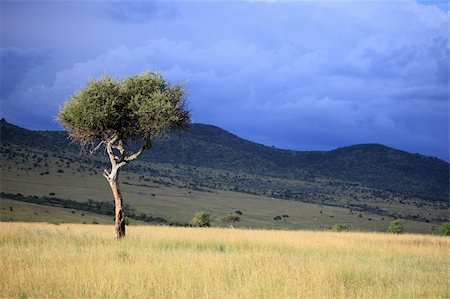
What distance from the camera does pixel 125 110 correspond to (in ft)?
77.7

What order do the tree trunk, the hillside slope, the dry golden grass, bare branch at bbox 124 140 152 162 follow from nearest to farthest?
the dry golden grass < the tree trunk < bare branch at bbox 124 140 152 162 < the hillside slope

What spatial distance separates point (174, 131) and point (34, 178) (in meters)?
67.9

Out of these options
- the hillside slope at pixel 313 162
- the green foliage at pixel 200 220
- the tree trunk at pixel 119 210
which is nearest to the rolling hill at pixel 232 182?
the hillside slope at pixel 313 162

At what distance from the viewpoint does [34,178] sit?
3359 inches

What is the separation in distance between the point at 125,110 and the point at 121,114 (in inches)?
13.8

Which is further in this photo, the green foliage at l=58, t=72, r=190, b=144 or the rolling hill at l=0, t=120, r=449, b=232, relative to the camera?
the rolling hill at l=0, t=120, r=449, b=232

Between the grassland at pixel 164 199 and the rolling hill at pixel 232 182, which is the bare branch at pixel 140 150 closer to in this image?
the rolling hill at pixel 232 182

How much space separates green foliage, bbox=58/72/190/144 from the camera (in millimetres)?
22875

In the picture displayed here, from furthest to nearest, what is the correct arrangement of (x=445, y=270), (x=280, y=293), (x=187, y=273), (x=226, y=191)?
1. (x=226, y=191)
2. (x=445, y=270)
3. (x=187, y=273)
4. (x=280, y=293)

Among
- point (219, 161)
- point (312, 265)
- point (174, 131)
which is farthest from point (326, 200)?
point (312, 265)

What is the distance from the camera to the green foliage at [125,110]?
22.9 metres

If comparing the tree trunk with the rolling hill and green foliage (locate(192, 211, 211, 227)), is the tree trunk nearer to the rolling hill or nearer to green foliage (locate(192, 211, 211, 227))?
the rolling hill

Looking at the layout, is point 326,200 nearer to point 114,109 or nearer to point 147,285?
point 114,109

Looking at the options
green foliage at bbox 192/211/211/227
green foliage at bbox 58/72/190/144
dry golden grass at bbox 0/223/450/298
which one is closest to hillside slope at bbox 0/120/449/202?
green foliage at bbox 192/211/211/227
